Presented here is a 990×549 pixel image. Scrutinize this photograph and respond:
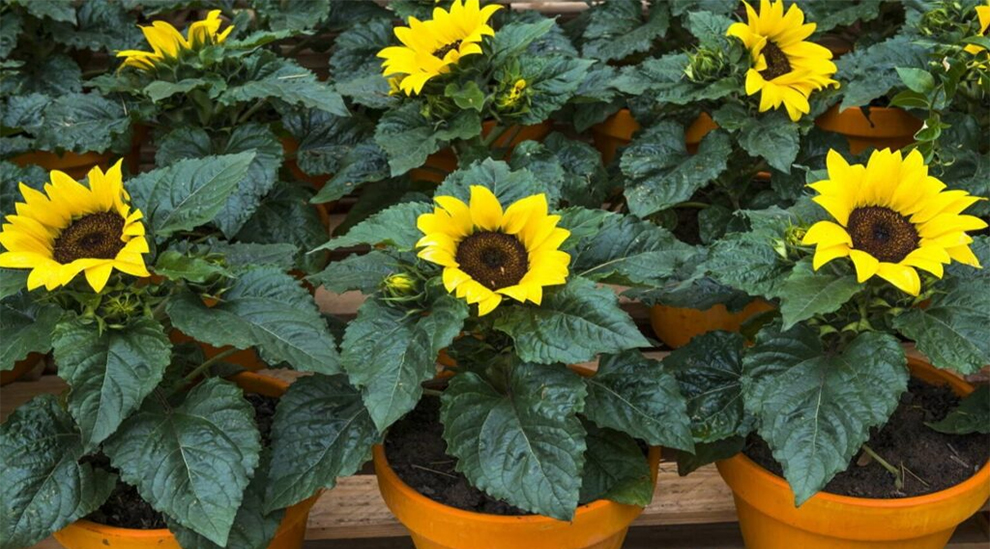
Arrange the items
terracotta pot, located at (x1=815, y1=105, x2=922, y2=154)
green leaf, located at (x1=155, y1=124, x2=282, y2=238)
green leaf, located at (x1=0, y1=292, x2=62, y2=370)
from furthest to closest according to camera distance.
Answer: terracotta pot, located at (x1=815, y1=105, x2=922, y2=154) → green leaf, located at (x1=155, y1=124, x2=282, y2=238) → green leaf, located at (x1=0, y1=292, x2=62, y2=370)

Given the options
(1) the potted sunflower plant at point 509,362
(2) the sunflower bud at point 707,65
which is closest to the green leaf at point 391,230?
(1) the potted sunflower plant at point 509,362

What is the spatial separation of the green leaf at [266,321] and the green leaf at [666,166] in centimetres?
65

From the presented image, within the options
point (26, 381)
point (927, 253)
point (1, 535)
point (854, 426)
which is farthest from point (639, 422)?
point (26, 381)

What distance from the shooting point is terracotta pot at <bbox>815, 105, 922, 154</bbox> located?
2127 millimetres

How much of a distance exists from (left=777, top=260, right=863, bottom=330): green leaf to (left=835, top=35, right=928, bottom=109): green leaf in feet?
2.22

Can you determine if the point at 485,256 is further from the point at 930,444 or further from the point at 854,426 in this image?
the point at 930,444

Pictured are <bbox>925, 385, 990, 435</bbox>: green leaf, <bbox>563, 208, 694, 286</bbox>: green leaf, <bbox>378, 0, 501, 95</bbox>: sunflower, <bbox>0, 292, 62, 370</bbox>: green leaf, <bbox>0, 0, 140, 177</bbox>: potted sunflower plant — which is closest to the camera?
<bbox>0, 292, 62, 370</bbox>: green leaf

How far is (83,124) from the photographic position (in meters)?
2.02

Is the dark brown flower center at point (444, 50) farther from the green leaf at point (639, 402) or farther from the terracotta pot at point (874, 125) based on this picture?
the terracotta pot at point (874, 125)

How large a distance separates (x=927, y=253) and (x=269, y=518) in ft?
3.02

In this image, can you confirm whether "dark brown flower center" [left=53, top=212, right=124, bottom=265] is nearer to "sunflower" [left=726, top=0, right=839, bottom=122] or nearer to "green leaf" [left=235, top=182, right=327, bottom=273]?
"green leaf" [left=235, top=182, right=327, bottom=273]

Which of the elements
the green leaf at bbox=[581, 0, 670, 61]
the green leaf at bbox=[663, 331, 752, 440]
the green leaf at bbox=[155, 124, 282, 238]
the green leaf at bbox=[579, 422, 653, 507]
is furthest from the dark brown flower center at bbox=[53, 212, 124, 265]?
the green leaf at bbox=[581, 0, 670, 61]

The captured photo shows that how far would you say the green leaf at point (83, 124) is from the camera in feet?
6.50

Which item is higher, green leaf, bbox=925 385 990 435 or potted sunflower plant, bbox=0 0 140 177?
potted sunflower plant, bbox=0 0 140 177
